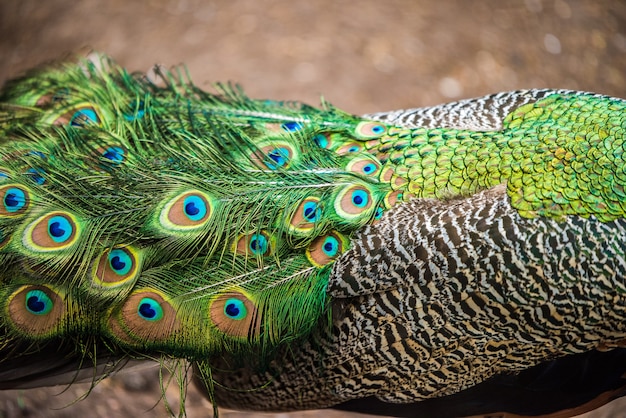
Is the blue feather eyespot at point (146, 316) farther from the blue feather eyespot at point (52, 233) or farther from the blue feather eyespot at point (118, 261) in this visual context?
the blue feather eyespot at point (52, 233)

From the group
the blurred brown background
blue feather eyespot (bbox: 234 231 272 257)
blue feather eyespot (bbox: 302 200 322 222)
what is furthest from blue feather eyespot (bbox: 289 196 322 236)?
the blurred brown background

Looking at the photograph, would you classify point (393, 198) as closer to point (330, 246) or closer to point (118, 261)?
point (330, 246)

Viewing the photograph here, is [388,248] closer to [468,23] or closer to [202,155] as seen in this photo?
[202,155]

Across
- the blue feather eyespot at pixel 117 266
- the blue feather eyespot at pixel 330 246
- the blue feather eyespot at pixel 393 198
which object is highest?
the blue feather eyespot at pixel 393 198

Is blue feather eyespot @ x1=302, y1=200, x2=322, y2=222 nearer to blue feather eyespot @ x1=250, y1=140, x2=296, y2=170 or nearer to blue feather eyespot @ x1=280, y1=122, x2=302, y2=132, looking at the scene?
blue feather eyespot @ x1=250, y1=140, x2=296, y2=170

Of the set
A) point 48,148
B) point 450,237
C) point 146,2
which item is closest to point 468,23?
point 146,2

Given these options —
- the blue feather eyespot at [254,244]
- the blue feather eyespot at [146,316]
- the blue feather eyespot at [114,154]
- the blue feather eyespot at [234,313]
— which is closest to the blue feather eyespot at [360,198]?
the blue feather eyespot at [254,244]

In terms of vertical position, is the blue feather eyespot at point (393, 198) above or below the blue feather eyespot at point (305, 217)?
above
